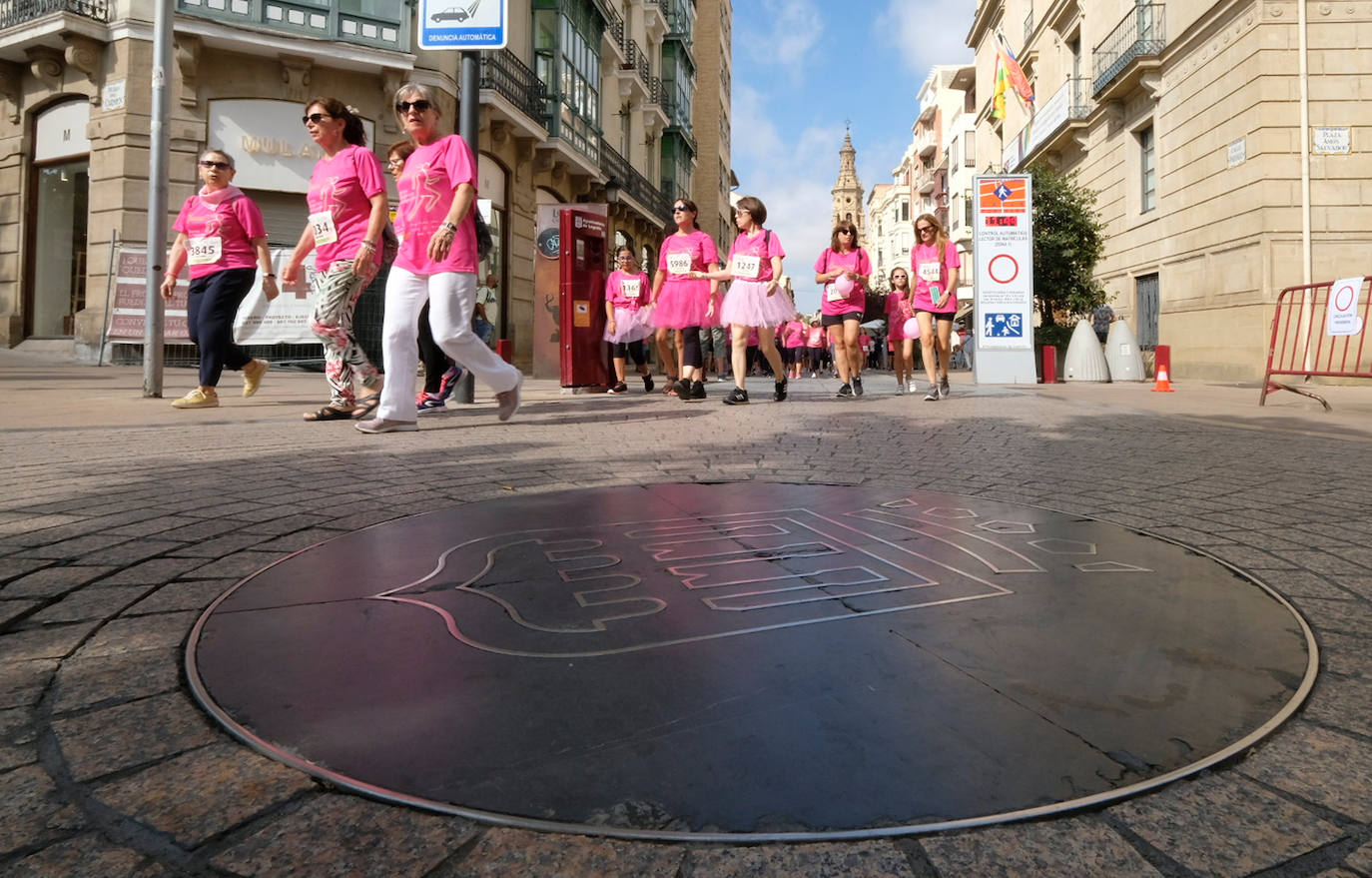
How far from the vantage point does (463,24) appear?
8.04 m

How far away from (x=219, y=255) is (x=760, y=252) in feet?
16.1

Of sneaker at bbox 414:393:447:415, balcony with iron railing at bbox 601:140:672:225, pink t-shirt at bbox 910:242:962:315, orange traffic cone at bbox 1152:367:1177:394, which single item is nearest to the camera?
sneaker at bbox 414:393:447:415

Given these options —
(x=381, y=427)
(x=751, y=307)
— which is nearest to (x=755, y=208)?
(x=751, y=307)

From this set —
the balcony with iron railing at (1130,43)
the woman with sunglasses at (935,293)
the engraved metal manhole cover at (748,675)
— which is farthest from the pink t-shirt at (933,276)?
the balcony with iron railing at (1130,43)

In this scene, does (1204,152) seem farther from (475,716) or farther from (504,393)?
(475,716)

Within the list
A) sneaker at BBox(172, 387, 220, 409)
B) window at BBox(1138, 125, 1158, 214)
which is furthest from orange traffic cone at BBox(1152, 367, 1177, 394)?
sneaker at BBox(172, 387, 220, 409)

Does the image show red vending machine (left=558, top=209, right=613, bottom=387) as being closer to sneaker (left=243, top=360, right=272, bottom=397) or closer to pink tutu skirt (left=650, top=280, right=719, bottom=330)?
pink tutu skirt (left=650, top=280, right=719, bottom=330)

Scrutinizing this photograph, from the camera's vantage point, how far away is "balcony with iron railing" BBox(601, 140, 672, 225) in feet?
88.1

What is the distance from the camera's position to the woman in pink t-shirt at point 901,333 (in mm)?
12969

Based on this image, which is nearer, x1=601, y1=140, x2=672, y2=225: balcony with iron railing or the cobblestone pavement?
the cobblestone pavement

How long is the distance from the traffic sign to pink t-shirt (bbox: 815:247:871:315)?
445cm

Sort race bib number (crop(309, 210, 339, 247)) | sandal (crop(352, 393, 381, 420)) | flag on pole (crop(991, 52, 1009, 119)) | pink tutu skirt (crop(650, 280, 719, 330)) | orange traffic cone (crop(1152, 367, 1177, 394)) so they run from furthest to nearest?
flag on pole (crop(991, 52, 1009, 119)) → orange traffic cone (crop(1152, 367, 1177, 394)) → pink tutu skirt (crop(650, 280, 719, 330)) → sandal (crop(352, 393, 381, 420)) → race bib number (crop(309, 210, 339, 247))

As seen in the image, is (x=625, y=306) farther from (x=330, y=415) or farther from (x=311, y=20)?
(x=311, y=20)

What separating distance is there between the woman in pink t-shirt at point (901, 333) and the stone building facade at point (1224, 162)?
699 cm
